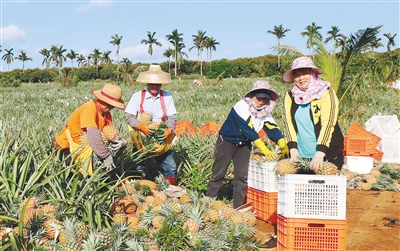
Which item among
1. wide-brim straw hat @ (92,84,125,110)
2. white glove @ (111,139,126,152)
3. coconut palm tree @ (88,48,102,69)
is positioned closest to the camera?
wide-brim straw hat @ (92,84,125,110)

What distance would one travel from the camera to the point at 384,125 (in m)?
9.39

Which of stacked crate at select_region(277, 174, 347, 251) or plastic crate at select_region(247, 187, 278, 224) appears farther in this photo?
plastic crate at select_region(247, 187, 278, 224)

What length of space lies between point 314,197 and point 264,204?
54.7 inches

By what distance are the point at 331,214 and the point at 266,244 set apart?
0.89m

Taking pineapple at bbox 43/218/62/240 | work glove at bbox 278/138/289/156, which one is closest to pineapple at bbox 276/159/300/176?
work glove at bbox 278/138/289/156

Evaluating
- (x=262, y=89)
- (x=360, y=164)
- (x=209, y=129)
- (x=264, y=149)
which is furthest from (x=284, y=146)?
(x=360, y=164)

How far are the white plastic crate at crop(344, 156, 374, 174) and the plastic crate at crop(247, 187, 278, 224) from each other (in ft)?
10.7

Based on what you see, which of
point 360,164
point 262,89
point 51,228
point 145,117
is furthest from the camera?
point 360,164

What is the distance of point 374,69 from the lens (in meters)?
11.4

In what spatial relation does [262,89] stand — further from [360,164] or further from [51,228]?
[360,164]

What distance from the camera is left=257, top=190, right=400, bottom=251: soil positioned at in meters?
4.62

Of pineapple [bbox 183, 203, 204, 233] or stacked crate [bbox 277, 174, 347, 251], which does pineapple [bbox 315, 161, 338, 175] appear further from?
pineapple [bbox 183, 203, 204, 233]

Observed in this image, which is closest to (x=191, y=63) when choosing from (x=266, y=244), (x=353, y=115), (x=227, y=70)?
(x=227, y=70)

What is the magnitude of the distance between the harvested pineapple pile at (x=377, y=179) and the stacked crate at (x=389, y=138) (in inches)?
49.6
